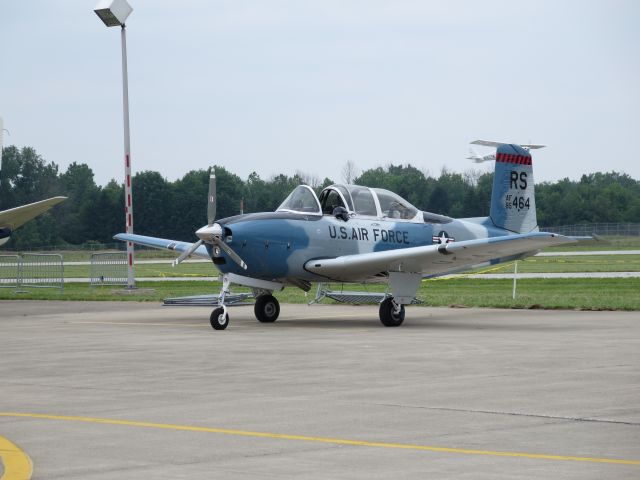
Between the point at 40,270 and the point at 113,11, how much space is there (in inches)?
507

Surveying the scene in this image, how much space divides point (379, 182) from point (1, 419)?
4421 inches

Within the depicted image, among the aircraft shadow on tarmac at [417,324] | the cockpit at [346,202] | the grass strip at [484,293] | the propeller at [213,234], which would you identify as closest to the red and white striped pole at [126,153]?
the grass strip at [484,293]

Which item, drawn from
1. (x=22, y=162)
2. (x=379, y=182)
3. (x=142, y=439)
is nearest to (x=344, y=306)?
(x=142, y=439)

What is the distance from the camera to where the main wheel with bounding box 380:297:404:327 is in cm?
1923

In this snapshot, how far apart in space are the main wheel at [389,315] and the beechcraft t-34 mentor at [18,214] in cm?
1063

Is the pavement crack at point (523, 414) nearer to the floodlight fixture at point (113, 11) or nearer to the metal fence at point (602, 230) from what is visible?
the floodlight fixture at point (113, 11)

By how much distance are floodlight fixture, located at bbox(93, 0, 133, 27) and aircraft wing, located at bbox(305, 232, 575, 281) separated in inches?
595

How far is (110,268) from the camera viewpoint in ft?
121

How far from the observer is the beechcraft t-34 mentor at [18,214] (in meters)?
27.0

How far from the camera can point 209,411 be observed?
9156 mm

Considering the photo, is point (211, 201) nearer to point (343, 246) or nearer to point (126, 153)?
point (343, 246)

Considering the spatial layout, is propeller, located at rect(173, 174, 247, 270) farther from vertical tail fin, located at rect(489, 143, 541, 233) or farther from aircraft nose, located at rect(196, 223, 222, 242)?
vertical tail fin, located at rect(489, 143, 541, 233)

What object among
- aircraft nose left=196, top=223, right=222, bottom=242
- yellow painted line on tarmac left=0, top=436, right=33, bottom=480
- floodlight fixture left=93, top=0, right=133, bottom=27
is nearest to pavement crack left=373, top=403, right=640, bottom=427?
yellow painted line on tarmac left=0, top=436, right=33, bottom=480

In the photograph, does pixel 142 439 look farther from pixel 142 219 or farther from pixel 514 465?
pixel 142 219
